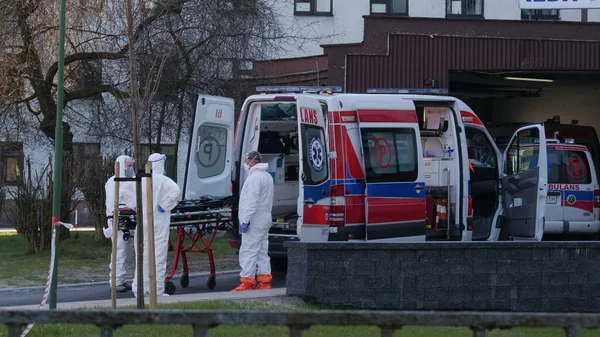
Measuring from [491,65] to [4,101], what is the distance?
9.81 meters

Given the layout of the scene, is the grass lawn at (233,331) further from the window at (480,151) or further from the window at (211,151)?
the window at (480,151)

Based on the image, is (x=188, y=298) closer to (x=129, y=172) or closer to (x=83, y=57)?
(x=129, y=172)

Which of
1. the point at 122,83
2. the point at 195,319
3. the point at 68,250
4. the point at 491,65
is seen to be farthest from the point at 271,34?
the point at 195,319

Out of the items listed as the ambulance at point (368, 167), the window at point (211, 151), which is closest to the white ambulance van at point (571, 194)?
the ambulance at point (368, 167)

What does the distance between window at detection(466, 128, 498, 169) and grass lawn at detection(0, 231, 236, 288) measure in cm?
587

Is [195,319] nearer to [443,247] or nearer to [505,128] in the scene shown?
[443,247]

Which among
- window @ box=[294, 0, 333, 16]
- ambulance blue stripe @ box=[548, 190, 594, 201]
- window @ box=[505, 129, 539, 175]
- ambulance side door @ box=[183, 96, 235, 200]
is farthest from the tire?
window @ box=[294, 0, 333, 16]

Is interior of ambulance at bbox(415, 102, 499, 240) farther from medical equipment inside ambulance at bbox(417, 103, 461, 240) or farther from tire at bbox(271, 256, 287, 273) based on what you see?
tire at bbox(271, 256, 287, 273)

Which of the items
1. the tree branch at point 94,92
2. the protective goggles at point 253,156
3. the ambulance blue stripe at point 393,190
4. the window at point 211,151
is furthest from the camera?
the tree branch at point 94,92

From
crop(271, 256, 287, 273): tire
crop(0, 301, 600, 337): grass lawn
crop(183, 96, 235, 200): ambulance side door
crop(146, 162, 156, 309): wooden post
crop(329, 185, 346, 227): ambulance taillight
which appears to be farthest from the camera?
crop(271, 256, 287, 273): tire

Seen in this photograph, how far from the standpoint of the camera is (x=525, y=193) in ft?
50.0

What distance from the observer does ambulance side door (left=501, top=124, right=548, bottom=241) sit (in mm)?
14875

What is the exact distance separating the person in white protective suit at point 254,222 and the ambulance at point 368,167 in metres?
0.56

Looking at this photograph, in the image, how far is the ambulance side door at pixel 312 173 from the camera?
43.8ft
